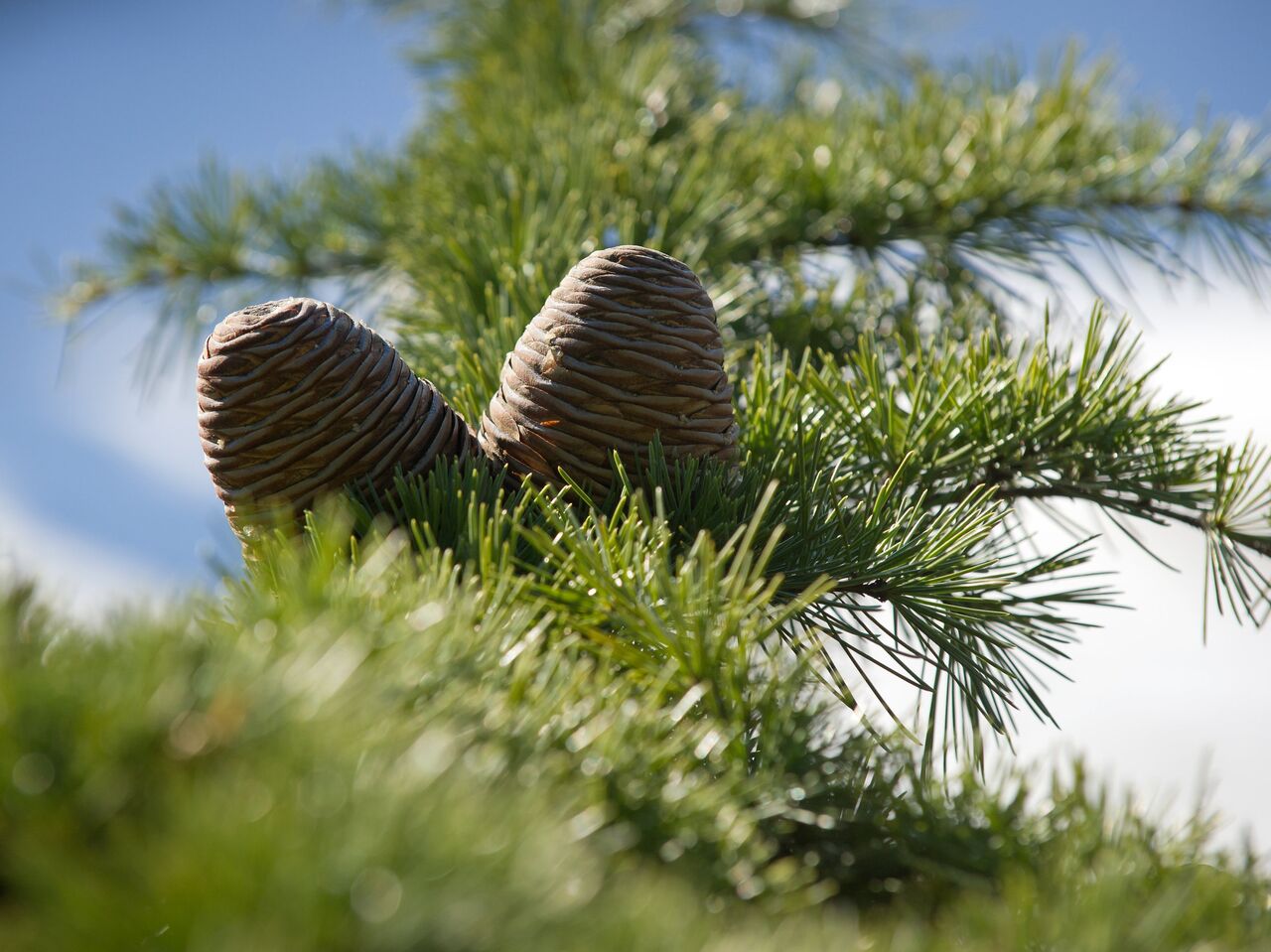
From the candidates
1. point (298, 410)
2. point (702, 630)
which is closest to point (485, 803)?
point (702, 630)

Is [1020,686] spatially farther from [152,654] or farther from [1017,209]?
[1017,209]

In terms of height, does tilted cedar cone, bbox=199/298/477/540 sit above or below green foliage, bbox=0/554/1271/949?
above

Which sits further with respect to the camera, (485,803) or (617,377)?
(617,377)

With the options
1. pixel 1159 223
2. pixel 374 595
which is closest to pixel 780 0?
pixel 1159 223

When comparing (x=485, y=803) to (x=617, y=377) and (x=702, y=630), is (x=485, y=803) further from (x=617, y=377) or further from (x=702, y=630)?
(x=617, y=377)

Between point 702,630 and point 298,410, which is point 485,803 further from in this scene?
point 298,410
